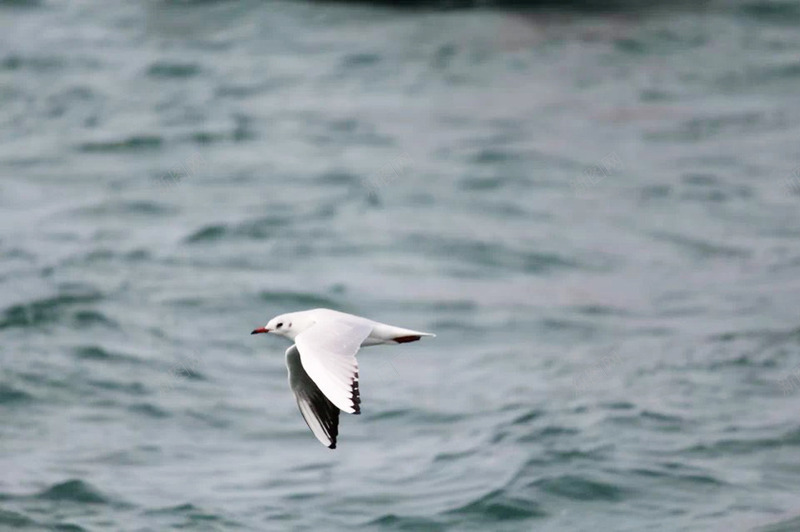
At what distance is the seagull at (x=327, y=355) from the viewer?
10.5 m

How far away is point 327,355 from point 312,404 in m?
1.62

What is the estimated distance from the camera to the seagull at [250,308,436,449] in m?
10.5

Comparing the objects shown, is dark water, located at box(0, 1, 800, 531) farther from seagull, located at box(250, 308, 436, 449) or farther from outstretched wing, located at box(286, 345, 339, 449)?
seagull, located at box(250, 308, 436, 449)

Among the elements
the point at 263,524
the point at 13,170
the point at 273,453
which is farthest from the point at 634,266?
the point at 13,170

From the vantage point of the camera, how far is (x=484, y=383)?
2333 cm

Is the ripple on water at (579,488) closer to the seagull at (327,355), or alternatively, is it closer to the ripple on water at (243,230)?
the seagull at (327,355)

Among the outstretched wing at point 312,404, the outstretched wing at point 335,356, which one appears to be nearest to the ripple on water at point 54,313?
the outstretched wing at point 312,404

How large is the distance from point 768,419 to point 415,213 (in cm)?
1037

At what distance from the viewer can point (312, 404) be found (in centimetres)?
1242

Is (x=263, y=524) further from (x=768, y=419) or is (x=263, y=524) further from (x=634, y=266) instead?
(x=634, y=266)

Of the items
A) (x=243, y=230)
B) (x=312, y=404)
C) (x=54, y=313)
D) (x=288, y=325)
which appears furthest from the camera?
(x=243, y=230)

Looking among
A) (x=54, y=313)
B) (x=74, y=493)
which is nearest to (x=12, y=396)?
(x=54, y=313)

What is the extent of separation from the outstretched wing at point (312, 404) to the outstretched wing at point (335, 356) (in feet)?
3.12

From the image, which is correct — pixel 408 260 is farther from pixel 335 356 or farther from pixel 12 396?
pixel 335 356
